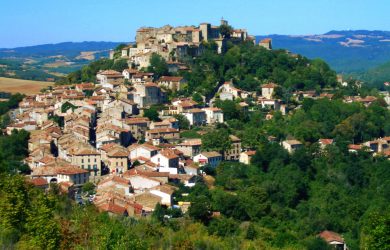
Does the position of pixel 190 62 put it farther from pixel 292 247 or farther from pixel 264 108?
pixel 292 247

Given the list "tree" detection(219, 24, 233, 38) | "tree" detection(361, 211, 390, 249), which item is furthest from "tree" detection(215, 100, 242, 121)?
"tree" detection(361, 211, 390, 249)

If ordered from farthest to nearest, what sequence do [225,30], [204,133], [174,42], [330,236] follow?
[225,30], [174,42], [204,133], [330,236]

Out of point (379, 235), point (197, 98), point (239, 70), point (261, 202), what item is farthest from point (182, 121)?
point (379, 235)

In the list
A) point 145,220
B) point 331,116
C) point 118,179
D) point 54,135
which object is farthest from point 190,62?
point 145,220

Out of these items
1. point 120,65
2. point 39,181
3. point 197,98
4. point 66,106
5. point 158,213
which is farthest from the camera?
point 120,65

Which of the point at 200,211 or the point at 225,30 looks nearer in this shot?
the point at 200,211

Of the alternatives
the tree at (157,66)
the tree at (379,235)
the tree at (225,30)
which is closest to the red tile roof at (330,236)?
the tree at (379,235)

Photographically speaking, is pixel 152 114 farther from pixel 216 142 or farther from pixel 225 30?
pixel 225 30

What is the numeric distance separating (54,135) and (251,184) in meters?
9.95

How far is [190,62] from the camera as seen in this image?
1852 inches

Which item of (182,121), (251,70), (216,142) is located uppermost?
(251,70)

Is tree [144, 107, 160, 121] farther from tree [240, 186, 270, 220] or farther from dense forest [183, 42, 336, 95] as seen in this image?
tree [240, 186, 270, 220]

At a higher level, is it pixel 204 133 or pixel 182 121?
pixel 182 121

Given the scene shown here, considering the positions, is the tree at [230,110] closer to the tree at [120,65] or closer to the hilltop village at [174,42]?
the hilltop village at [174,42]
